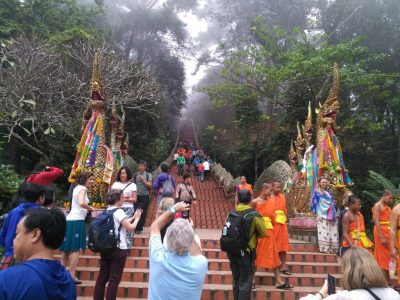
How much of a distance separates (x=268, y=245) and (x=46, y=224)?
451 cm

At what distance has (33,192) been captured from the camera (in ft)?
11.8

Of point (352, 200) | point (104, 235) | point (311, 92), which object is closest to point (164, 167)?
point (104, 235)

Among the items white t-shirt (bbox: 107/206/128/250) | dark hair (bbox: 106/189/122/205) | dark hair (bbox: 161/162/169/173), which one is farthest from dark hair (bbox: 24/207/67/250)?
dark hair (bbox: 161/162/169/173)

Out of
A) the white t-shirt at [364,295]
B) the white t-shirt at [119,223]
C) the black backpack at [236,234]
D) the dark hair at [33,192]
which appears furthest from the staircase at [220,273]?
the white t-shirt at [364,295]

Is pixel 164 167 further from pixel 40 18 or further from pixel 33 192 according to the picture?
pixel 40 18

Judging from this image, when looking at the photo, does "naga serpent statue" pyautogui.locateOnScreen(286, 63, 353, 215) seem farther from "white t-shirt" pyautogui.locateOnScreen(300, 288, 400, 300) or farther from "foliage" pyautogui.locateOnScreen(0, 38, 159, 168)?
"white t-shirt" pyautogui.locateOnScreen(300, 288, 400, 300)

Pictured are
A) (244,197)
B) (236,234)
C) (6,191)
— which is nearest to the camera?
(236,234)

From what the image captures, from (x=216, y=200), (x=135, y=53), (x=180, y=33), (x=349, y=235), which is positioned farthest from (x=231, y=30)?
(x=349, y=235)

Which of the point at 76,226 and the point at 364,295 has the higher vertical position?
the point at 76,226

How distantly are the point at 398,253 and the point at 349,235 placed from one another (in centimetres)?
67

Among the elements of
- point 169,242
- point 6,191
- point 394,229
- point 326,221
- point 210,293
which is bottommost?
point 210,293

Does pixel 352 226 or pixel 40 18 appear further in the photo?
pixel 40 18

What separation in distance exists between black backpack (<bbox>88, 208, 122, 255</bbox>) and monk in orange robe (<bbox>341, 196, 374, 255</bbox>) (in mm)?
3207

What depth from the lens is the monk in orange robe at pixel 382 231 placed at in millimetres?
5941
